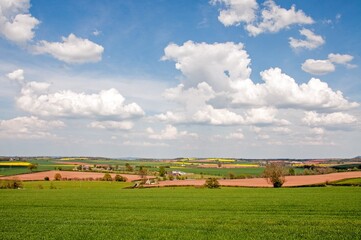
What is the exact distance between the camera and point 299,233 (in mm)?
22953

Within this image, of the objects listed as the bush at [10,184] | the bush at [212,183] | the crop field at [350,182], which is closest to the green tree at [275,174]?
the crop field at [350,182]

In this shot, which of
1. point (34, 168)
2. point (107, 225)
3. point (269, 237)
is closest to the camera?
point (269, 237)

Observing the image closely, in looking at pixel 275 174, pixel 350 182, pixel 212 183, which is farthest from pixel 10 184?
pixel 350 182

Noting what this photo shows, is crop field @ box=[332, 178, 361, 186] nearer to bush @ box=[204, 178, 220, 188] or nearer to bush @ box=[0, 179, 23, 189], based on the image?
bush @ box=[204, 178, 220, 188]

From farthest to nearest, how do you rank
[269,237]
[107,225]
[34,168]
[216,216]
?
1. [34,168]
2. [216,216]
3. [107,225]
4. [269,237]

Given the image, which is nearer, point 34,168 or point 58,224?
point 58,224

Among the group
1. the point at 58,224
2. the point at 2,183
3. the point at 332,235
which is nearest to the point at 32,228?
the point at 58,224

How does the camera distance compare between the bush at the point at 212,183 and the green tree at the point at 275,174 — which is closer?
the bush at the point at 212,183

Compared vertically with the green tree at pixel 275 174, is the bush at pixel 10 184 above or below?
below

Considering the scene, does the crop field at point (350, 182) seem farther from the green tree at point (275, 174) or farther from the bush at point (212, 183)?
the bush at point (212, 183)

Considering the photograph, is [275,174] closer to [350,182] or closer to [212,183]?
[212,183]

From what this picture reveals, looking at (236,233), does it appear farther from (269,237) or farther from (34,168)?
(34,168)

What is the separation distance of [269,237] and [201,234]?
4.45 metres

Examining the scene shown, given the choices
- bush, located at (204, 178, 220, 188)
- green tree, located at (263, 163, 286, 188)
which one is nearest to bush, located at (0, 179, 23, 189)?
bush, located at (204, 178, 220, 188)
